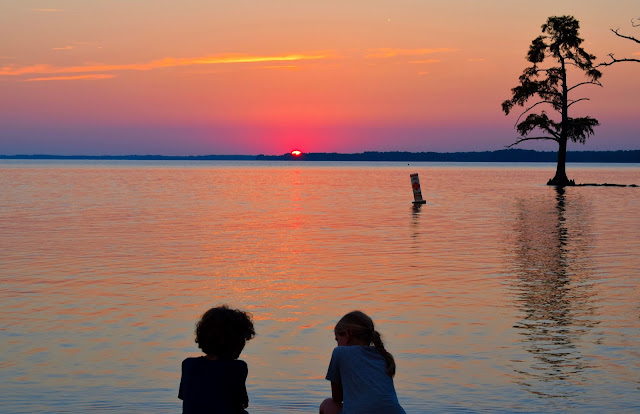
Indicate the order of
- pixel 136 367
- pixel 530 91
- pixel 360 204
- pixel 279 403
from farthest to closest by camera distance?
pixel 530 91 < pixel 360 204 < pixel 136 367 < pixel 279 403

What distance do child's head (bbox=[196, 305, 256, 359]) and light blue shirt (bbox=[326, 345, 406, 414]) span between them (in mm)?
837

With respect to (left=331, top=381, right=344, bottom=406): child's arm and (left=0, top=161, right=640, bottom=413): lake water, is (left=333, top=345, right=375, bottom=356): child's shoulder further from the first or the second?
(left=0, top=161, right=640, bottom=413): lake water

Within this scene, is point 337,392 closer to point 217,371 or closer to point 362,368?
point 362,368

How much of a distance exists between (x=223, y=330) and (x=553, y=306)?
383 inches

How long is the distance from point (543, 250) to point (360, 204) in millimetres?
23977

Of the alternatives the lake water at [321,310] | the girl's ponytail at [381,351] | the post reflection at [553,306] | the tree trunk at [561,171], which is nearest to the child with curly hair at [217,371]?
the girl's ponytail at [381,351]

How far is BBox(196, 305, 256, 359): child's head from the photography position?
471cm

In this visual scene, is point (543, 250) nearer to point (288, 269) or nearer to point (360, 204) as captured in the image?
point (288, 269)

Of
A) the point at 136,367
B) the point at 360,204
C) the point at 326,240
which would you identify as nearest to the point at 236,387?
the point at 136,367

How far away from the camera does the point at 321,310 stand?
43.7 ft

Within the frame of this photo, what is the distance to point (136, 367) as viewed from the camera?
974 centimetres

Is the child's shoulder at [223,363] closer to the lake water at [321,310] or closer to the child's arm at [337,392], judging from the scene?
the child's arm at [337,392]

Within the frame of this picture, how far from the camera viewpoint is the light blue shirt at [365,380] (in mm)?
5414

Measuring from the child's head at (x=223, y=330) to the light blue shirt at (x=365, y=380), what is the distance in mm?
837
